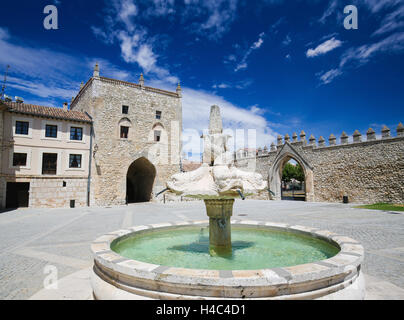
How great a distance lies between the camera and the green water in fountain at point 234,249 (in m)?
4.30

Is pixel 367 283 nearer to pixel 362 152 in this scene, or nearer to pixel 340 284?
pixel 340 284

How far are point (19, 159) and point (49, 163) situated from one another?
212 cm

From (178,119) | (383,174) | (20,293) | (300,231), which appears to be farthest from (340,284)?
(178,119)

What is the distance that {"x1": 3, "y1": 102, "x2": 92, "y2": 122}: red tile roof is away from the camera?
19.4 meters

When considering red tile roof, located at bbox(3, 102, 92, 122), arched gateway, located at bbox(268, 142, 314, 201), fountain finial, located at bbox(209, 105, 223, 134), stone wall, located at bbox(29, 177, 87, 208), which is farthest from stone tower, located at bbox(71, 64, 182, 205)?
fountain finial, located at bbox(209, 105, 223, 134)

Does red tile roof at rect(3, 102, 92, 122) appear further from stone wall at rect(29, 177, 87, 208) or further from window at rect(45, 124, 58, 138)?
stone wall at rect(29, 177, 87, 208)

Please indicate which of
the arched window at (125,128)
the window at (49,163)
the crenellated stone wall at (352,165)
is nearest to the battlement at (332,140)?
the crenellated stone wall at (352,165)

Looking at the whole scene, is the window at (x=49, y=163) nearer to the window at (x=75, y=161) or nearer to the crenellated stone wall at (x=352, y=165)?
the window at (x=75, y=161)

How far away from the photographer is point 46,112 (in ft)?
67.9

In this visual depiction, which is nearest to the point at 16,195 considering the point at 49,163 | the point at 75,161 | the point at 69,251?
the point at 49,163

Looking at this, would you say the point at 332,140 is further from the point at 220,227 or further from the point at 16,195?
the point at 16,195

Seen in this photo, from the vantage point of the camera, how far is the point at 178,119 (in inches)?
1045

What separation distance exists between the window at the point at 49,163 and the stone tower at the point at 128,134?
121 inches

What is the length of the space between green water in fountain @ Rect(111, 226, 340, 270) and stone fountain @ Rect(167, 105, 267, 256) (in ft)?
1.70
